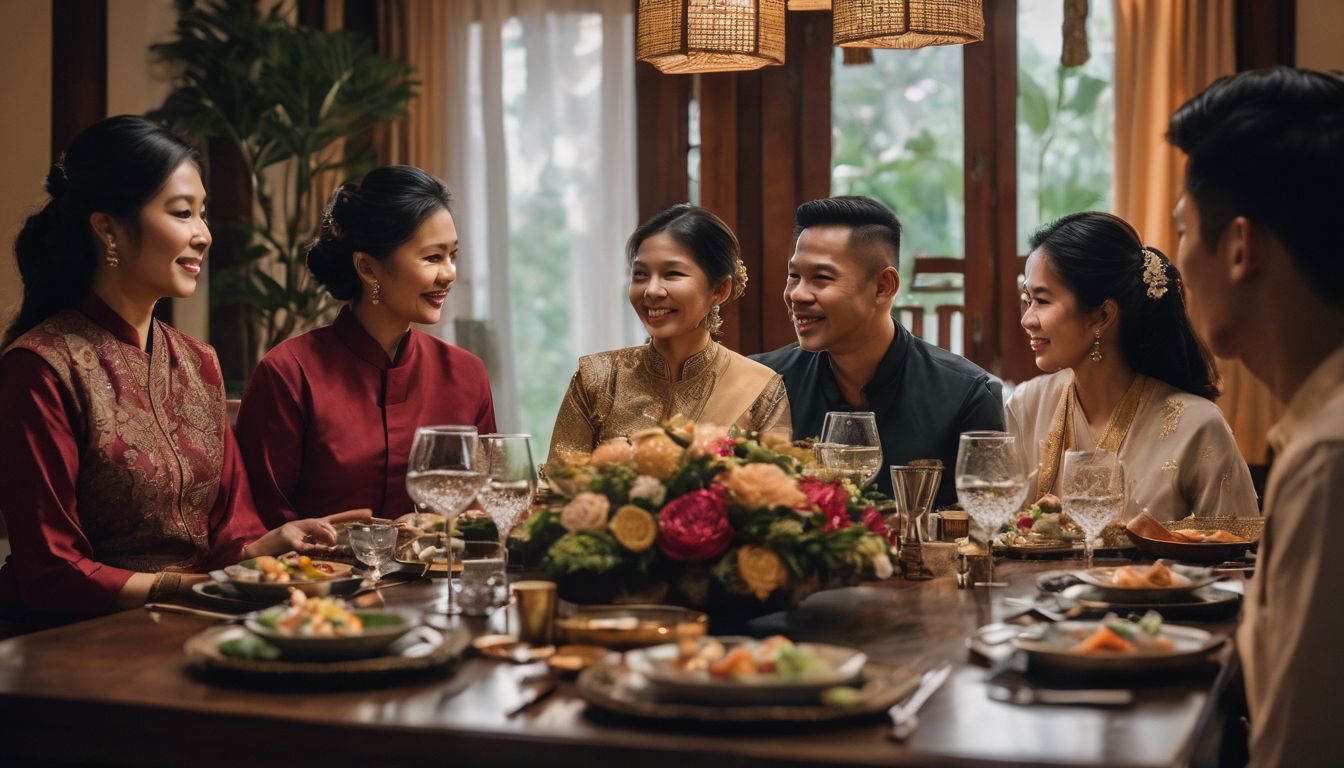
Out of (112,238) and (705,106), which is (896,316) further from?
(112,238)

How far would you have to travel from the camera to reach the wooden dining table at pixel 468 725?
125 cm

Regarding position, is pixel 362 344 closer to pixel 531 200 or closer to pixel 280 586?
pixel 280 586

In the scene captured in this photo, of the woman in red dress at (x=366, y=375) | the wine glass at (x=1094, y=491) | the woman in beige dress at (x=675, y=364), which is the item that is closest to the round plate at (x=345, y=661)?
the wine glass at (x=1094, y=491)

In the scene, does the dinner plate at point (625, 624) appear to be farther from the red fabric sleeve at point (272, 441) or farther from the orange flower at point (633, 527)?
the red fabric sleeve at point (272, 441)

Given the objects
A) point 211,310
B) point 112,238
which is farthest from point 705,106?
point 112,238

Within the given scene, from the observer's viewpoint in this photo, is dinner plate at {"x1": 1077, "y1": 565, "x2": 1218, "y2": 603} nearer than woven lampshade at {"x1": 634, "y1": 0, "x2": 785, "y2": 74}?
Yes

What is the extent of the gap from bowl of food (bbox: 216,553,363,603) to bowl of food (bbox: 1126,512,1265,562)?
1.37 metres

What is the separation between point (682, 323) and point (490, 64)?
9.46ft

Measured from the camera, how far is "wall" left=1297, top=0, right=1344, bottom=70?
4.57 metres

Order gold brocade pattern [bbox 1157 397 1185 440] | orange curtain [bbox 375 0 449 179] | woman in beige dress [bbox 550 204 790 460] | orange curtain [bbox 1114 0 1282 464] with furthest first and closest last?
orange curtain [bbox 375 0 449 179] < orange curtain [bbox 1114 0 1282 464] < woman in beige dress [bbox 550 204 790 460] < gold brocade pattern [bbox 1157 397 1185 440]

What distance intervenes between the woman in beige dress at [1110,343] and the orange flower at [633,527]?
5.77ft

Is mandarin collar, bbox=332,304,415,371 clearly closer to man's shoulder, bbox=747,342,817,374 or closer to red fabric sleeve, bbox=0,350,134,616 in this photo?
red fabric sleeve, bbox=0,350,134,616

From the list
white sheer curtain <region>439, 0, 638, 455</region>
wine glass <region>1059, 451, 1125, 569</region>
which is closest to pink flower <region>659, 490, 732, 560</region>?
wine glass <region>1059, 451, 1125, 569</region>

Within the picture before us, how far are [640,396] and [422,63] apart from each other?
305cm
